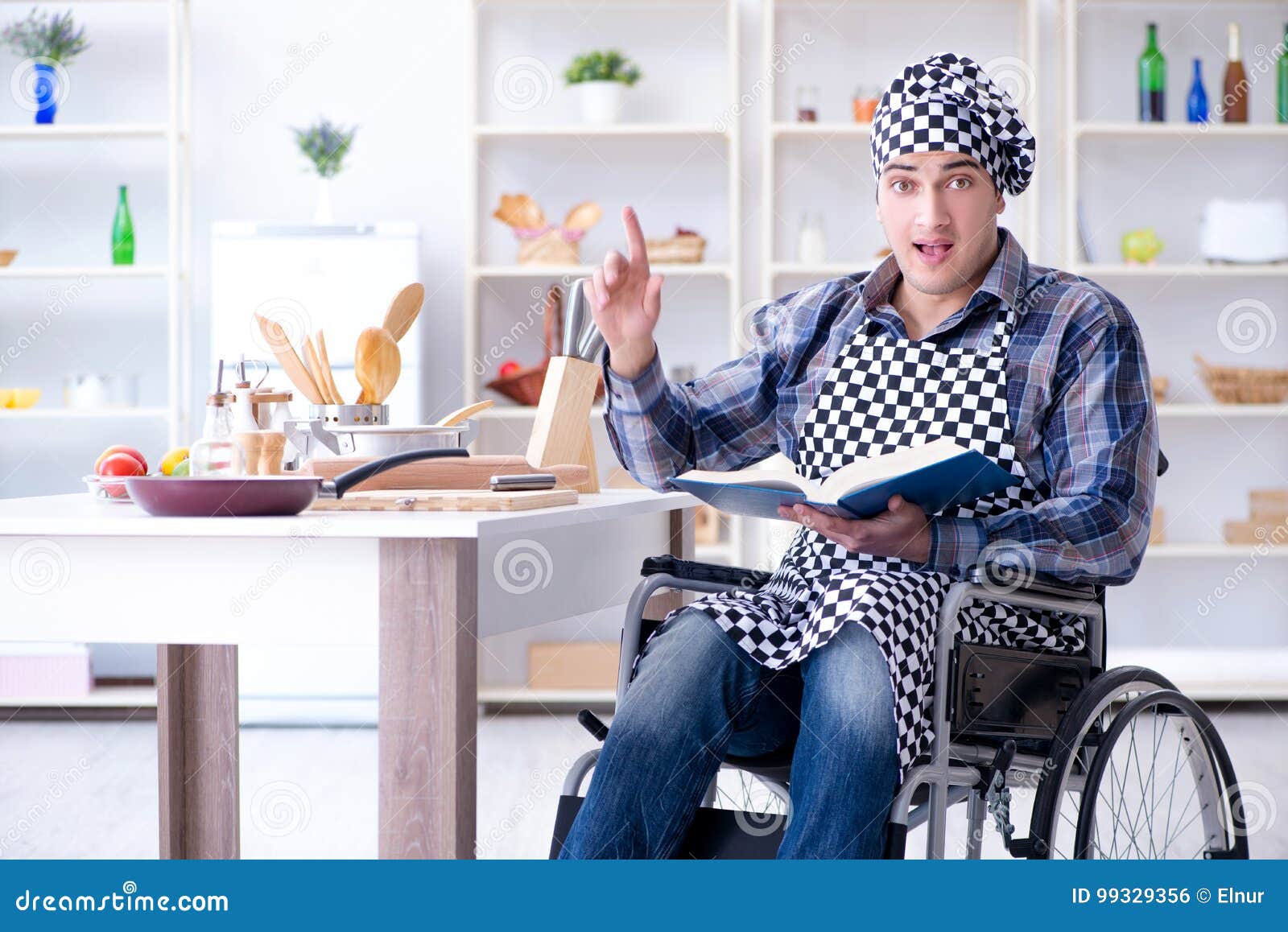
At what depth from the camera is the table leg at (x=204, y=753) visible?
1.90 meters

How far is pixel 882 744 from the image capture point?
50.2 inches

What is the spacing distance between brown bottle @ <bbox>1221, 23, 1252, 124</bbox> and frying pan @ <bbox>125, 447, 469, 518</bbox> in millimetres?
3740

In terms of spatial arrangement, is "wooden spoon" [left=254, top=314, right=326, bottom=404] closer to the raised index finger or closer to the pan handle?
the pan handle

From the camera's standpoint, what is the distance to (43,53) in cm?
410

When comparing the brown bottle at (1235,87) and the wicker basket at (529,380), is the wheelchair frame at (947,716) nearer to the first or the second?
the wicker basket at (529,380)

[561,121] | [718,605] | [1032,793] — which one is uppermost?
[561,121]

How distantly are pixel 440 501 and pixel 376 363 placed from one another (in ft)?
1.24

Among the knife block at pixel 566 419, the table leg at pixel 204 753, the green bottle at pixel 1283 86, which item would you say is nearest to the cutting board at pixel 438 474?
the knife block at pixel 566 419

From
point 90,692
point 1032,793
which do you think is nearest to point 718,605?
point 1032,793

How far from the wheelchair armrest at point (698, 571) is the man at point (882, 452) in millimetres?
38

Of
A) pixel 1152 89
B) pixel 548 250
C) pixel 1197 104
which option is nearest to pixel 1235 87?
pixel 1197 104

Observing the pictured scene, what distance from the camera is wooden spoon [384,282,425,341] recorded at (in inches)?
70.7
